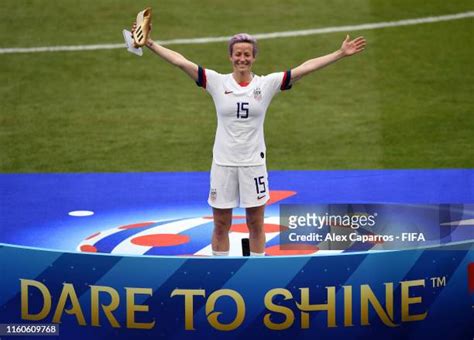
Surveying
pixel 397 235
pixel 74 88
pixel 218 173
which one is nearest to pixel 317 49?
pixel 74 88

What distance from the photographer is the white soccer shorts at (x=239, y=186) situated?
916 cm

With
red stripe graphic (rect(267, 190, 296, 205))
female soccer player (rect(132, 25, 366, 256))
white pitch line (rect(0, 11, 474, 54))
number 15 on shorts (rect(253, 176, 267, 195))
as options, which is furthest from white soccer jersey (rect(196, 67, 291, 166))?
white pitch line (rect(0, 11, 474, 54))

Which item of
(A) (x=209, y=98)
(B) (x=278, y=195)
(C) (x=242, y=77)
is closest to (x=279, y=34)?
(A) (x=209, y=98)

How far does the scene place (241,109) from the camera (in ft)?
29.7

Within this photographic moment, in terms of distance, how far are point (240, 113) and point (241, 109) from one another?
0.03 m

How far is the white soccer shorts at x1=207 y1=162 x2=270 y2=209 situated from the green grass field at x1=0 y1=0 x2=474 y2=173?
465 centimetres

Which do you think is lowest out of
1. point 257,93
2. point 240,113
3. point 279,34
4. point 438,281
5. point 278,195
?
point 438,281

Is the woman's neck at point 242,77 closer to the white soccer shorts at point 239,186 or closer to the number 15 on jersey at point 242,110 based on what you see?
the number 15 on jersey at point 242,110

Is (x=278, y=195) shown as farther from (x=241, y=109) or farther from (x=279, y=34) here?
(x=279, y=34)

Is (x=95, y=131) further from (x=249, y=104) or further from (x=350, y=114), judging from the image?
(x=249, y=104)

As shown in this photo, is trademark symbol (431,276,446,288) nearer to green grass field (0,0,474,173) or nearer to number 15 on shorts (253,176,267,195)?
number 15 on shorts (253,176,267,195)

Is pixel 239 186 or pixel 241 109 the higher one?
pixel 241 109

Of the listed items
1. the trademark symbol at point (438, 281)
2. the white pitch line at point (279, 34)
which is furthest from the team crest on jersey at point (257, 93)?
the white pitch line at point (279, 34)

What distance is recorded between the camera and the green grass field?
14328 millimetres
